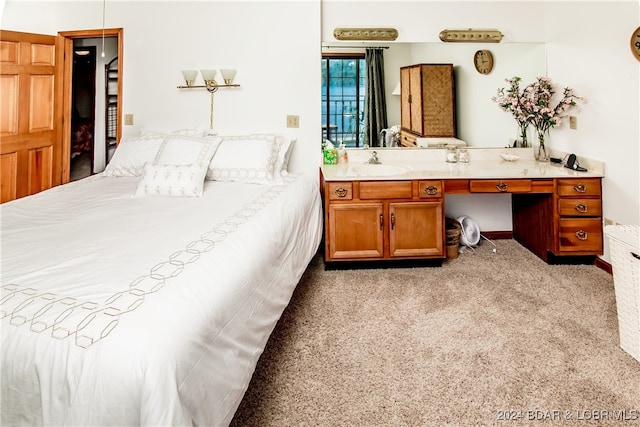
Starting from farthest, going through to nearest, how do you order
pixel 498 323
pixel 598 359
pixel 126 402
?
pixel 498 323 < pixel 598 359 < pixel 126 402

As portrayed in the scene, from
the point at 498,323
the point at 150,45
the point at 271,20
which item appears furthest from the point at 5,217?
the point at 498,323

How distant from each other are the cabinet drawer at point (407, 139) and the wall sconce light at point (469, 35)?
845 mm

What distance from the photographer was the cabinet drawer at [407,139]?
353cm

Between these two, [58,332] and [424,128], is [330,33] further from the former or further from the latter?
[58,332]

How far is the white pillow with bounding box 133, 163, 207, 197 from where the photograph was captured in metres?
2.46

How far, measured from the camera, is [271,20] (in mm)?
3311

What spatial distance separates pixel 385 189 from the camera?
2912mm

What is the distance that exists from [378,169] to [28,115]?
2980 mm

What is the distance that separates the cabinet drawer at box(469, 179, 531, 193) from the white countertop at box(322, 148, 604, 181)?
30mm

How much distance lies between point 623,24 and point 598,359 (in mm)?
2204

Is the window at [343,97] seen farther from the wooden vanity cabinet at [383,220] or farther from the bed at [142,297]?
the bed at [142,297]

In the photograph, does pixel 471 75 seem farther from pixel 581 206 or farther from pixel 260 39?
pixel 260 39

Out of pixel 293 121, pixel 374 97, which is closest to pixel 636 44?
pixel 374 97

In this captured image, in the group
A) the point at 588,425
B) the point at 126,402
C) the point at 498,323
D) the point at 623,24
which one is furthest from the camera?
the point at 623,24
